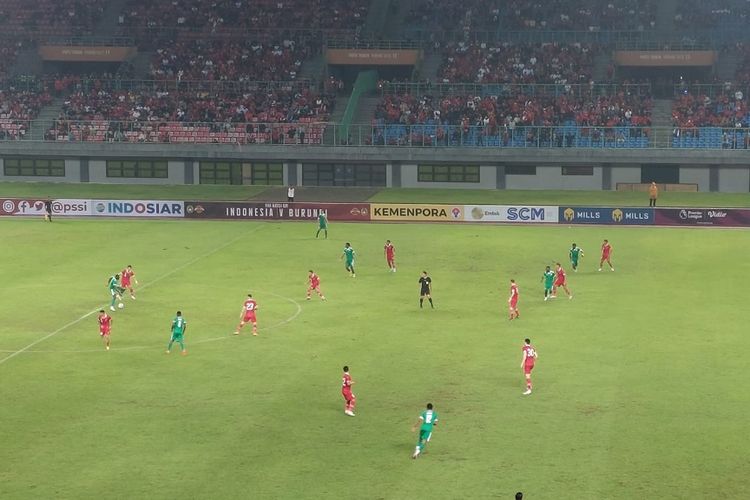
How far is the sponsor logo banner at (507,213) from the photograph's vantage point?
7069 cm

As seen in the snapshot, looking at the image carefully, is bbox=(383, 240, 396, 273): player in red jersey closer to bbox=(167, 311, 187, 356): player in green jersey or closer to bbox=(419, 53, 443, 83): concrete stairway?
bbox=(167, 311, 187, 356): player in green jersey

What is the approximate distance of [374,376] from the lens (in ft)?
121

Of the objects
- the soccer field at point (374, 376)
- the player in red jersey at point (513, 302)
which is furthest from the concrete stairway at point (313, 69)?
the player in red jersey at point (513, 302)

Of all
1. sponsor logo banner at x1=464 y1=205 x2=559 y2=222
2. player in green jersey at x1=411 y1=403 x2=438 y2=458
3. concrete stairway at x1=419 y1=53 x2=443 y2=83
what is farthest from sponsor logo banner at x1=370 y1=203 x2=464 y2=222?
player in green jersey at x1=411 y1=403 x2=438 y2=458

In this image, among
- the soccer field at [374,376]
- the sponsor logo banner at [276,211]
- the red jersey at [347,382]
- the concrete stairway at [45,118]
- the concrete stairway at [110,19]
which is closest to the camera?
the soccer field at [374,376]

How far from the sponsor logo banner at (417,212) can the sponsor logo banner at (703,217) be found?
11.6m

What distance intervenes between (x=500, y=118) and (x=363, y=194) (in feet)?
37.2

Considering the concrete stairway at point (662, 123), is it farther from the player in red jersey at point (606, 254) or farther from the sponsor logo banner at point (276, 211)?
the player in red jersey at point (606, 254)

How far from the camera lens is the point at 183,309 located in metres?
47.3

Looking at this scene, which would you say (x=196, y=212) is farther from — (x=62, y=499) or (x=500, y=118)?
(x=62, y=499)

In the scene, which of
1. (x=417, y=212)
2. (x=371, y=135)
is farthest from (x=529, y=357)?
(x=371, y=135)

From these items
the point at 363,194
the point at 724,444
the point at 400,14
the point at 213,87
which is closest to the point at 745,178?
the point at 363,194

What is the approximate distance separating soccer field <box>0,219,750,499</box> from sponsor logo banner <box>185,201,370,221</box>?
385 inches

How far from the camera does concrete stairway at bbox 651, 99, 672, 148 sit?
81.2 meters
